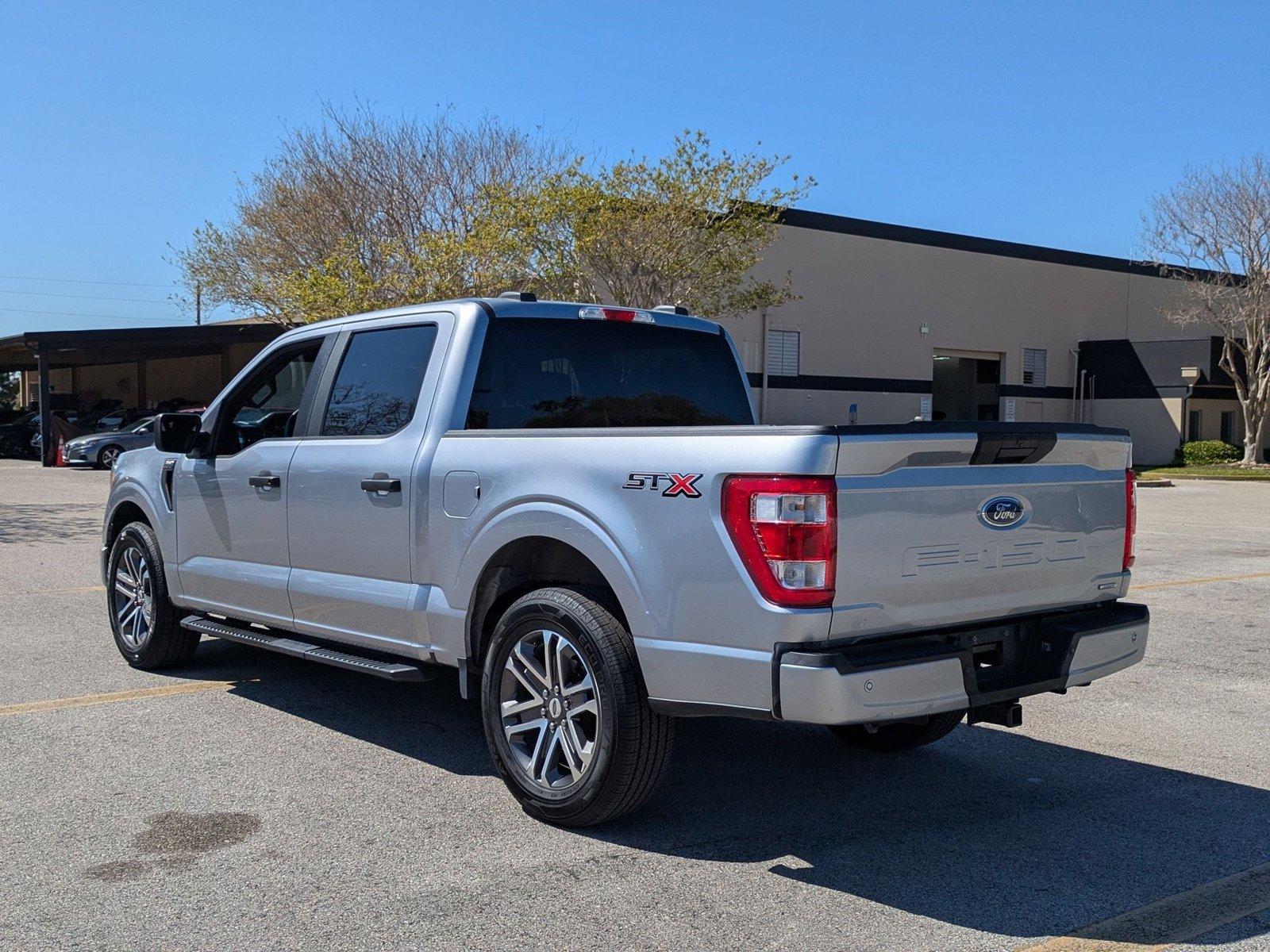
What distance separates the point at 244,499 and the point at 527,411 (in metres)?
1.79

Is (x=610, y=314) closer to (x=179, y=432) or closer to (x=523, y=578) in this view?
(x=523, y=578)

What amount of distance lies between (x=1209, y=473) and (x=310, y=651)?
121ft

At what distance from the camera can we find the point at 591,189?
25.4 metres

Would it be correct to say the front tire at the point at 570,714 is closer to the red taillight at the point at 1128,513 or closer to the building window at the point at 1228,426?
the red taillight at the point at 1128,513

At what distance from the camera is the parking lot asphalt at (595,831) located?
3.78 m

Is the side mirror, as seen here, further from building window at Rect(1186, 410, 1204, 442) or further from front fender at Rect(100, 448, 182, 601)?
building window at Rect(1186, 410, 1204, 442)

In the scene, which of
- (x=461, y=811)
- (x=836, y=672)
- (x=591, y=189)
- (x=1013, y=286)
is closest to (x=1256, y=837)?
(x=836, y=672)

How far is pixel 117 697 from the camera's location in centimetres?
671

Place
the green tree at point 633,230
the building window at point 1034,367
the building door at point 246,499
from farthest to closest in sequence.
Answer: the building window at point 1034,367 → the green tree at point 633,230 → the building door at point 246,499

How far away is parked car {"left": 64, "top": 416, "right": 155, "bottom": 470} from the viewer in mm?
33031

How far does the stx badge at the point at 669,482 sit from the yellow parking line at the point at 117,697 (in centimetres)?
374

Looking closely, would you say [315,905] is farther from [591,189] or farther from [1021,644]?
[591,189]

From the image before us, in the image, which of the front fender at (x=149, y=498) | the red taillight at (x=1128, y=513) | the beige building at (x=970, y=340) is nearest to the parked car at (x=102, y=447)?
the beige building at (x=970, y=340)

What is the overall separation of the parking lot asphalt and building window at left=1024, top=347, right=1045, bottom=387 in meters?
37.4
